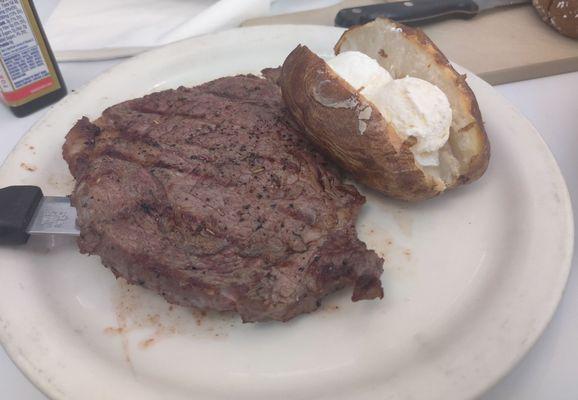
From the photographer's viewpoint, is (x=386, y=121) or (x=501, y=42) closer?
(x=386, y=121)

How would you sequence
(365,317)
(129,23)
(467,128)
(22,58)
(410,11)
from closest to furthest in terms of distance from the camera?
(365,317) < (467,128) < (22,58) < (410,11) < (129,23)

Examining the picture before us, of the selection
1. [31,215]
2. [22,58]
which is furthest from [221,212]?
[22,58]

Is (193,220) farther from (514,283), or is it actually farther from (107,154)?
(514,283)

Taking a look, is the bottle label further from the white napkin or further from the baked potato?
the baked potato

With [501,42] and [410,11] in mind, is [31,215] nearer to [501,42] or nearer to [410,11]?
[410,11]

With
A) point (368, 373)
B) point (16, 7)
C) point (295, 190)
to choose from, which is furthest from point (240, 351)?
point (16, 7)

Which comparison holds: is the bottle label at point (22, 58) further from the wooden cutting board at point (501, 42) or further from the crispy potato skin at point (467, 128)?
the crispy potato skin at point (467, 128)

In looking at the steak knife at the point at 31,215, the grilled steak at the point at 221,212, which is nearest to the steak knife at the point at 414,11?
the grilled steak at the point at 221,212
